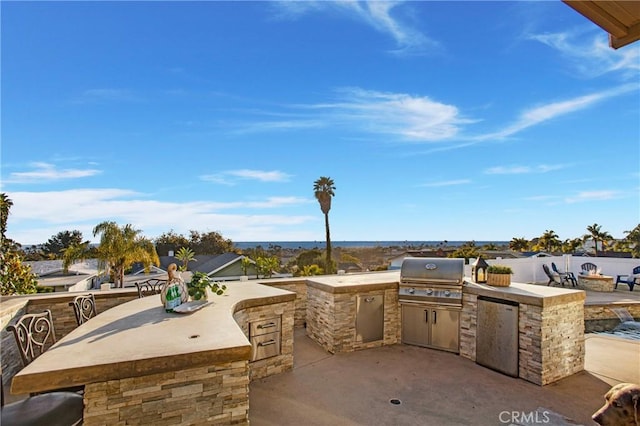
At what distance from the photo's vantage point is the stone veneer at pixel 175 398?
176 cm

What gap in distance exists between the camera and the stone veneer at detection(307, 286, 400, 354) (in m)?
4.96

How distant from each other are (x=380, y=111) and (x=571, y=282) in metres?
9.71

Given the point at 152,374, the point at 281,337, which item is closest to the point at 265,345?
the point at 281,337

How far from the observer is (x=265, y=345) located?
13.1 ft

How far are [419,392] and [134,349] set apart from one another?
3137 millimetres

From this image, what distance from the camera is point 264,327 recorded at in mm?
3930

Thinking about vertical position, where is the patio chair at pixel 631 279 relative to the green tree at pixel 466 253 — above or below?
below

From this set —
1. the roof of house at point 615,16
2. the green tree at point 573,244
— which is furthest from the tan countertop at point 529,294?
the green tree at point 573,244

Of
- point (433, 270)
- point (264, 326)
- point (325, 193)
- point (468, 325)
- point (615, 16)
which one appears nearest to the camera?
point (615, 16)

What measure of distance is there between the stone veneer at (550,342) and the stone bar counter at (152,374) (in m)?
3.64

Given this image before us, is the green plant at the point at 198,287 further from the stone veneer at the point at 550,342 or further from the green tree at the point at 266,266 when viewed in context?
the green tree at the point at 266,266

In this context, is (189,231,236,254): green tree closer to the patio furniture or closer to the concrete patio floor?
the concrete patio floor

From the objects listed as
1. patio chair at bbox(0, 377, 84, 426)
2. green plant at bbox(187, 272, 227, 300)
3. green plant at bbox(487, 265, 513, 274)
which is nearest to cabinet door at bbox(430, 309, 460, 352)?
green plant at bbox(487, 265, 513, 274)

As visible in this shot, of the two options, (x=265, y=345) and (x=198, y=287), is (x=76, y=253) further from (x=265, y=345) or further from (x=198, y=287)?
(x=265, y=345)
